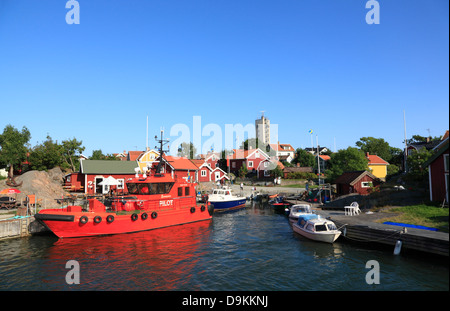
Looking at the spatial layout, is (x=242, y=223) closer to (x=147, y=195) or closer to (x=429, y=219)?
(x=147, y=195)

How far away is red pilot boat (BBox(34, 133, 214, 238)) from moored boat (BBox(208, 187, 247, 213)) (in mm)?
6770

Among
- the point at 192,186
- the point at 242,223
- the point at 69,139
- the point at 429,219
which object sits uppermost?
the point at 69,139

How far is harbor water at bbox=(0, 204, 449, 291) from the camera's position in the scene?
11.2 meters

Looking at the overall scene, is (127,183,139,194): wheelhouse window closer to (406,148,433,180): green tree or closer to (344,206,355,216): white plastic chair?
(344,206,355,216): white plastic chair

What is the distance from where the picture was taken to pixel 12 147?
39.7m

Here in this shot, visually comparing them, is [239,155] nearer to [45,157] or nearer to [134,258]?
[45,157]

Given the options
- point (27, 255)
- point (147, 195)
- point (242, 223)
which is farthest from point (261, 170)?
point (27, 255)

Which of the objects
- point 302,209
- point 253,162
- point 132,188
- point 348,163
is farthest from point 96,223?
point 253,162

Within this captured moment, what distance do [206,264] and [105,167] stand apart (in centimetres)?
2968

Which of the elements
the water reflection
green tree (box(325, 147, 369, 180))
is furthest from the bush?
the water reflection

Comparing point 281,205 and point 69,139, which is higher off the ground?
point 69,139

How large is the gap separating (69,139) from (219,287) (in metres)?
43.0

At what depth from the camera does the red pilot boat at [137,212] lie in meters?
18.5
